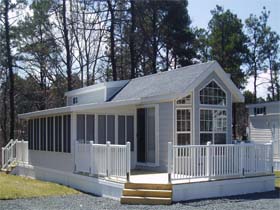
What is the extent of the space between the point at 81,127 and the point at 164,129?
3040mm

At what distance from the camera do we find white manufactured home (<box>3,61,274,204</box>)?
11.7m

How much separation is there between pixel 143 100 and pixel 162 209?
5232 millimetres

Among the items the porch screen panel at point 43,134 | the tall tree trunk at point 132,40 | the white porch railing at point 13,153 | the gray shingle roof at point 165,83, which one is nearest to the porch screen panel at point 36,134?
the porch screen panel at point 43,134

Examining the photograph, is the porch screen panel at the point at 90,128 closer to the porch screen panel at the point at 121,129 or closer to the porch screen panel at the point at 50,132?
the porch screen panel at the point at 121,129

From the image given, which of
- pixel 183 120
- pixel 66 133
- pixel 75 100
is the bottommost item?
pixel 66 133

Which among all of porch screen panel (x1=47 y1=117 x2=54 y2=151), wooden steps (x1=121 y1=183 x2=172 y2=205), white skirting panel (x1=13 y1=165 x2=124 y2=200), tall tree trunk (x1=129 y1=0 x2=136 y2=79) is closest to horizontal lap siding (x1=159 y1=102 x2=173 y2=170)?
white skirting panel (x1=13 y1=165 x2=124 y2=200)

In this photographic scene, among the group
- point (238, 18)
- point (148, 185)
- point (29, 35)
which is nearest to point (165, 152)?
point (148, 185)

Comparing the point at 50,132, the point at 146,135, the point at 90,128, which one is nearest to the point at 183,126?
the point at 146,135

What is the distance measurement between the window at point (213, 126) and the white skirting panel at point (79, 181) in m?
3.75

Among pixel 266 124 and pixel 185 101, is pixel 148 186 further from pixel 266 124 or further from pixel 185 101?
pixel 266 124

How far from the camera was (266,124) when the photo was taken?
898 inches

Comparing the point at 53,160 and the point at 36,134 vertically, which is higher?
the point at 36,134

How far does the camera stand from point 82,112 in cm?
1536

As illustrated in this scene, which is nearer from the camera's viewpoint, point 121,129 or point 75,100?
point 121,129
